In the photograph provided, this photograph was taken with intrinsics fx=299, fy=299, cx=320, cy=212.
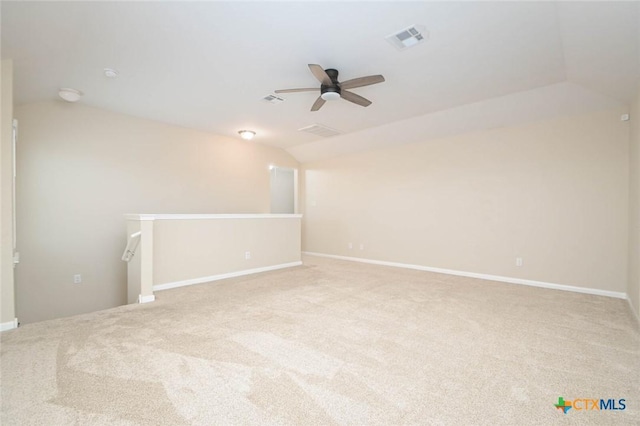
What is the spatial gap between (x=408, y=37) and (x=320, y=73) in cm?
87

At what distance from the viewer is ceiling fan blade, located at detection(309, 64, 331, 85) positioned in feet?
9.42

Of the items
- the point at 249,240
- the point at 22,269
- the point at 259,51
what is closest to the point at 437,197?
the point at 249,240

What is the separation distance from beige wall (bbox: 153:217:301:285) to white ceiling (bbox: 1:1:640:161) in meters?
1.88

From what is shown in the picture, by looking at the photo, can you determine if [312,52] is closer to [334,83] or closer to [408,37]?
[334,83]

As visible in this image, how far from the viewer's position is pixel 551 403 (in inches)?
66.6

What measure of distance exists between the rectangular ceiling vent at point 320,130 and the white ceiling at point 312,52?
105 centimetres

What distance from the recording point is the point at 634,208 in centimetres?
344

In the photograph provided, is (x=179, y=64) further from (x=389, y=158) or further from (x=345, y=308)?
(x=389, y=158)

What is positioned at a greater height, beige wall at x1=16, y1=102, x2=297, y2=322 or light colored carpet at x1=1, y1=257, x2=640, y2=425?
beige wall at x1=16, y1=102, x2=297, y2=322

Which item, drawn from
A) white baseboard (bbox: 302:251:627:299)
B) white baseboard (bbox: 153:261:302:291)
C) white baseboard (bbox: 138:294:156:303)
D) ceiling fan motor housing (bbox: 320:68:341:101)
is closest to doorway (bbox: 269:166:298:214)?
white baseboard (bbox: 153:261:302:291)

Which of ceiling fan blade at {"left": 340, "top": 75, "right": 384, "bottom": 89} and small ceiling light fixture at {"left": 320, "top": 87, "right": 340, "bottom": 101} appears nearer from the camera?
ceiling fan blade at {"left": 340, "top": 75, "right": 384, "bottom": 89}

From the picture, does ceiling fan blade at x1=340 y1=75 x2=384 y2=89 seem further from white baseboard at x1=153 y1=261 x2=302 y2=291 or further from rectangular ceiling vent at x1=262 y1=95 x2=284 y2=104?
white baseboard at x1=153 y1=261 x2=302 y2=291

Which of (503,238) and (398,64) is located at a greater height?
(398,64)

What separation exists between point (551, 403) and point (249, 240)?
14.5 ft
